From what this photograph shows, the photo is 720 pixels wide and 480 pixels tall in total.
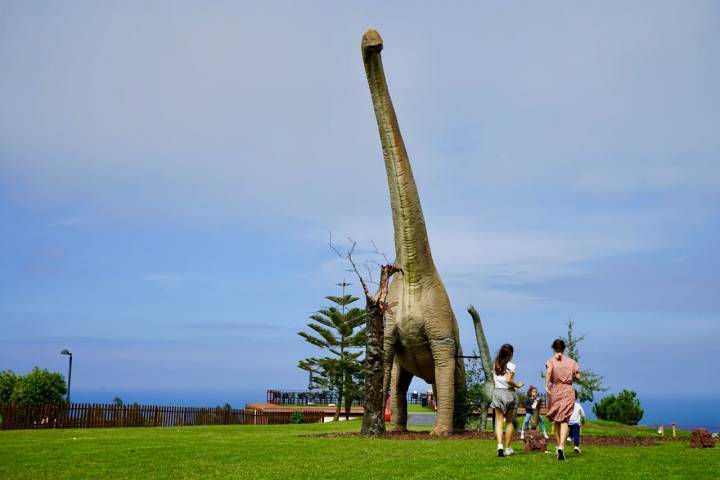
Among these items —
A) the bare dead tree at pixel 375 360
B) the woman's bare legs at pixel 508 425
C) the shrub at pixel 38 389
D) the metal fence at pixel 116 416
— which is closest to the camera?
the woman's bare legs at pixel 508 425

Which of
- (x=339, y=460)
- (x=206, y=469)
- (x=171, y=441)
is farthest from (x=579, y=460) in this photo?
(x=171, y=441)

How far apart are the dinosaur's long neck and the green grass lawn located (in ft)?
12.8

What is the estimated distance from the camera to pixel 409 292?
52.0 ft

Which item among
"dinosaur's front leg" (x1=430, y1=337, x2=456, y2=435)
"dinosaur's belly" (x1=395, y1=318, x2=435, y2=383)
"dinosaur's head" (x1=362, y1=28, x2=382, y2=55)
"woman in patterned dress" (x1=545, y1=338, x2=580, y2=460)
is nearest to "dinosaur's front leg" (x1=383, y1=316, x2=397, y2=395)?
"dinosaur's belly" (x1=395, y1=318, x2=435, y2=383)

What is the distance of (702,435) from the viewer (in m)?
12.8

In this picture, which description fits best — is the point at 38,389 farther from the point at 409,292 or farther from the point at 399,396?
the point at 409,292

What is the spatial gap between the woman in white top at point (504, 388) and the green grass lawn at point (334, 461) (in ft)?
1.47

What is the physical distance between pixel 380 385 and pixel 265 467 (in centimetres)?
564

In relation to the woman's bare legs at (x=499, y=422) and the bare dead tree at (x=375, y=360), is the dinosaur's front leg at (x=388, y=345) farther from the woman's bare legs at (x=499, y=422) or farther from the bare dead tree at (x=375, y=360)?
the woman's bare legs at (x=499, y=422)

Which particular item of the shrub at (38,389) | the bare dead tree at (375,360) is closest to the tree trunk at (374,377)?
the bare dead tree at (375,360)

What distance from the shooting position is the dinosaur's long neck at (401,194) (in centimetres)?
1594

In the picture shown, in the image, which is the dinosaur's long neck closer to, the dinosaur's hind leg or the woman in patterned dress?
the dinosaur's hind leg

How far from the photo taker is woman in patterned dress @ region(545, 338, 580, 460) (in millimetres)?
9822

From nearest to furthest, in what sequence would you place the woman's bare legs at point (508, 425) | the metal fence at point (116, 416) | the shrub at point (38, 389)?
1. the woman's bare legs at point (508, 425)
2. the metal fence at point (116, 416)
3. the shrub at point (38, 389)
